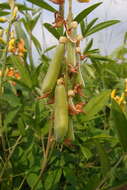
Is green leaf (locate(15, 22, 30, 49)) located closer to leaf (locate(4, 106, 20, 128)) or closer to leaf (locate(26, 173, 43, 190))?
leaf (locate(4, 106, 20, 128))

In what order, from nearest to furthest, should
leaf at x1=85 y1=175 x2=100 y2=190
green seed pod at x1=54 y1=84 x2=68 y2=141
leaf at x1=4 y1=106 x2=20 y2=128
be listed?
green seed pod at x1=54 y1=84 x2=68 y2=141, leaf at x1=85 y1=175 x2=100 y2=190, leaf at x1=4 y1=106 x2=20 y2=128

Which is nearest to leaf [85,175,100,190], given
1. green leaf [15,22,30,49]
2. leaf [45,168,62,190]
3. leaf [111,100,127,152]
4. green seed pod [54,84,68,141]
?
leaf [45,168,62,190]

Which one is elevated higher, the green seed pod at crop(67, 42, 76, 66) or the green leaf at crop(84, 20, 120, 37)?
the green leaf at crop(84, 20, 120, 37)

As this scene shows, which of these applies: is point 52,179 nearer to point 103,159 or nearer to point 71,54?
point 103,159

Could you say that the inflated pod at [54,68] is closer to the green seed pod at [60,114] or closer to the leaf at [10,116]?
the green seed pod at [60,114]

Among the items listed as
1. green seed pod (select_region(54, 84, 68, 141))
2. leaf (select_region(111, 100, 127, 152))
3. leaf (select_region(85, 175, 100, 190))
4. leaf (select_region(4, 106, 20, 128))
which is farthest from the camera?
leaf (select_region(4, 106, 20, 128))

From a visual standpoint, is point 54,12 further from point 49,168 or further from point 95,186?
point 49,168

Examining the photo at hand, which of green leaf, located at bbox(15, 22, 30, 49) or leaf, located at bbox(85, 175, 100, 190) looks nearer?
leaf, located at bbox(85, 175, 100, 190)

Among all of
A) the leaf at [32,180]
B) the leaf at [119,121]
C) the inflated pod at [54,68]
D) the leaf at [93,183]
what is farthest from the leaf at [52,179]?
the inflated pod at [54,68]

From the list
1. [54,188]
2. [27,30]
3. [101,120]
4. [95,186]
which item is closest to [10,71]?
[27,30]
